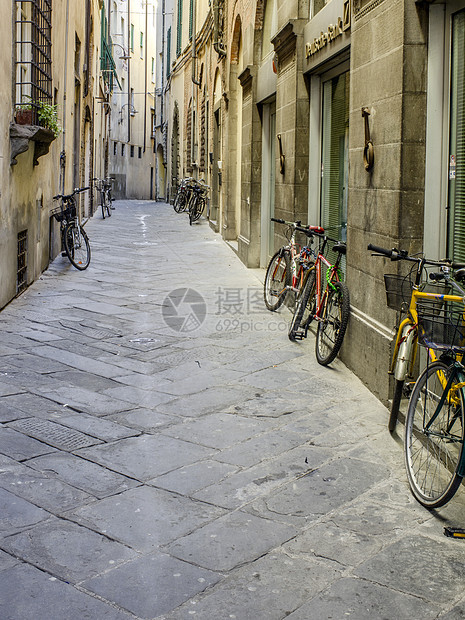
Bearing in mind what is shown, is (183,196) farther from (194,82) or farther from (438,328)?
(438,328)

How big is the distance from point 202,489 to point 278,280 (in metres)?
5.17

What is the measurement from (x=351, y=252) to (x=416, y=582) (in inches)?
147

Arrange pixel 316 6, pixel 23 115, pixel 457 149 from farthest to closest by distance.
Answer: pixel 23 115 → pixel 316 6 → pixel 457 149

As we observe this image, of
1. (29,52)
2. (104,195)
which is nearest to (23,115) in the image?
(29,52)

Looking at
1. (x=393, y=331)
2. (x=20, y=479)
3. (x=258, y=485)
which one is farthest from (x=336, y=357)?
(x=20, y=479)

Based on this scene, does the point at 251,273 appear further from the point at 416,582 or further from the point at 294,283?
the point at 416,582

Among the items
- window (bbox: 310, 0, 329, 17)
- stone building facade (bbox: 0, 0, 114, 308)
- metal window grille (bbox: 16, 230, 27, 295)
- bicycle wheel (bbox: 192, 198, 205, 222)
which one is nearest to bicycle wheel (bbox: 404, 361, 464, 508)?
stone building facade (bbox: 0, 0, 114, 308)

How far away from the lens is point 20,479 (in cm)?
403

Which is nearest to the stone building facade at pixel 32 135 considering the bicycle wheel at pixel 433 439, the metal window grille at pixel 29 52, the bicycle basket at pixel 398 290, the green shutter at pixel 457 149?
the metal window grille at pixel 29 52

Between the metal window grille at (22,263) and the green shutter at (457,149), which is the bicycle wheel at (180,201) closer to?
the metal window grille at (22,263)

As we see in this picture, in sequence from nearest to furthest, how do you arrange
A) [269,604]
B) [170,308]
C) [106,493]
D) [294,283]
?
[269,604] < [106,493] < [294,283] < [170,308]

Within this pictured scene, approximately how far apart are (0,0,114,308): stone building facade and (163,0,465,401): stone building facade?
2.73m

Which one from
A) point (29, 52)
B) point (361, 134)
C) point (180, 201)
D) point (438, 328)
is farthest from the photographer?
point (180, 201)

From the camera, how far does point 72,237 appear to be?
12195 mm
